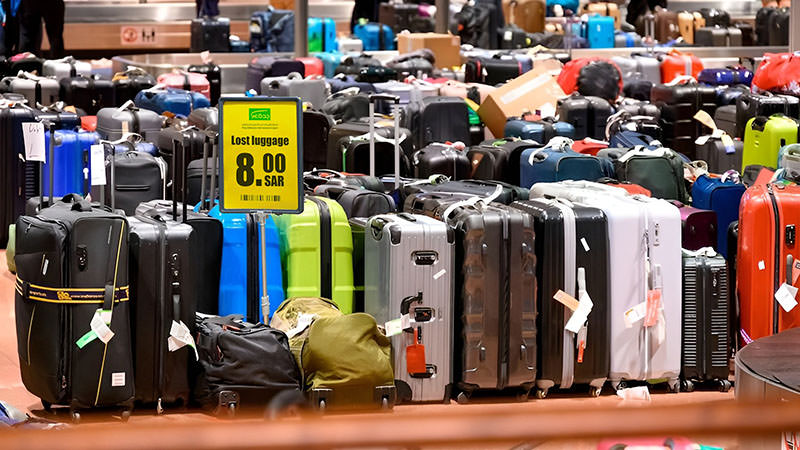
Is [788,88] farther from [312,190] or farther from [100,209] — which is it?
[100,209]

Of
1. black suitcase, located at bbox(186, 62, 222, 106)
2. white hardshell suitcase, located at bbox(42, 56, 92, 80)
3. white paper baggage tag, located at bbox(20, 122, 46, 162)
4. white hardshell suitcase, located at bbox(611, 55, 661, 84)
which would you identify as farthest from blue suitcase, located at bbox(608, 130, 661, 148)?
white hardshell suitcase, located at bbox(42, 56, 92, 80)

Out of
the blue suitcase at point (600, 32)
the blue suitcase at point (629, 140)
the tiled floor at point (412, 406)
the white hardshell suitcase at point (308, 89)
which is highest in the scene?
the blue suitcase at point (600, 32)

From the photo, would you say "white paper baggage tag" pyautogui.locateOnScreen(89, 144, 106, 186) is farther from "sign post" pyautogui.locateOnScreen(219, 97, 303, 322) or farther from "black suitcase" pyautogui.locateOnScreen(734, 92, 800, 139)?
"black suitcase" pyautogui.locateOnScreen(734, 92, 800, 139)

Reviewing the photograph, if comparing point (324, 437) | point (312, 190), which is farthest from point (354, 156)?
point (324, 437)

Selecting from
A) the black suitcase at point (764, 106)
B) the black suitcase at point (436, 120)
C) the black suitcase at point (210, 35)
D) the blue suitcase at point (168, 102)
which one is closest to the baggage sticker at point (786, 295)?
the black suitcase at point (764, 106)

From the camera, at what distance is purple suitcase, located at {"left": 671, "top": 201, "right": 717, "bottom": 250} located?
6.20 m

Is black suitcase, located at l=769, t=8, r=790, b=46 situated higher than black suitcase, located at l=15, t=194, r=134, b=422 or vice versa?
black suitcase, located at l=769, t=8, r=790, b=46

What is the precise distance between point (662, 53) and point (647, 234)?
31.9 feet

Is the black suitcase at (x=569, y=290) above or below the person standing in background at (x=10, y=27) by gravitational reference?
below

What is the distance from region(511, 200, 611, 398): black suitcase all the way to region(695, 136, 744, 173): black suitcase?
3514 mm

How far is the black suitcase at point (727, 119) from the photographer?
1022 cm

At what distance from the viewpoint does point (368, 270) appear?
593cm

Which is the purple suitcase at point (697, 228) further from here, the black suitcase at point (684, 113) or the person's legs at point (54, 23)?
the person's legs at point (54, 23)

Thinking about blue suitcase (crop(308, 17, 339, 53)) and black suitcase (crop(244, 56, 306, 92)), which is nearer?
black suitcase (crop(244, 56, 306, 92))
